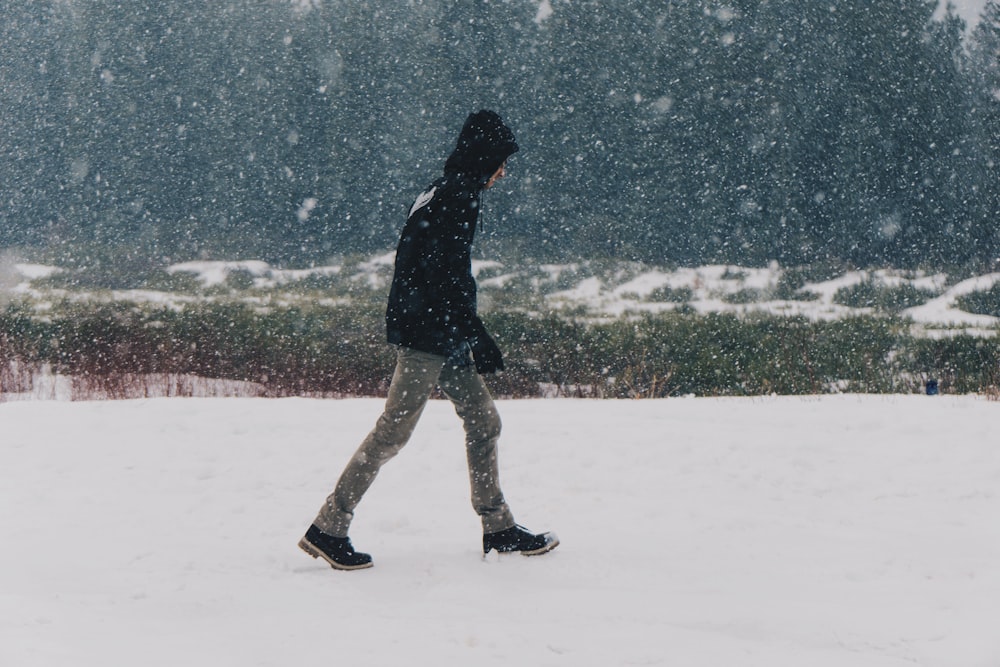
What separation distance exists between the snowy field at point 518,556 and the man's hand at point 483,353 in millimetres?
793

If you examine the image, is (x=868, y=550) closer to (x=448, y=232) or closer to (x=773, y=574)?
(x=773, y=574)

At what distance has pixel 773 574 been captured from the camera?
3645 millimetres

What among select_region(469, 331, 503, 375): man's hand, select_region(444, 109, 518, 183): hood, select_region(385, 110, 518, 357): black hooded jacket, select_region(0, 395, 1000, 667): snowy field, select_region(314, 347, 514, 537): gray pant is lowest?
select_region(0, 395, 1000, 667): snowy field

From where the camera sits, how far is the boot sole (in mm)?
3570

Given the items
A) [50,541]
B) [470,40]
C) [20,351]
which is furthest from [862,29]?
[50,541]

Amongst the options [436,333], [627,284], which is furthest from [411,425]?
[627,284]

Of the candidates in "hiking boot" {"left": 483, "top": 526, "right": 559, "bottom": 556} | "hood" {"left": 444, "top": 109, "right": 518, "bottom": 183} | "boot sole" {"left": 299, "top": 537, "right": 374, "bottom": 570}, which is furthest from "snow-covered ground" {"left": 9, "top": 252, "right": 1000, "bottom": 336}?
"boot sole" {"left": 299, "top": 537, "right": 374, "bottom": 570}

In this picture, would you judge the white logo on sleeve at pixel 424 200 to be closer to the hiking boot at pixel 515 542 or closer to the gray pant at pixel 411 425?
the gray pant at pixel 411 425

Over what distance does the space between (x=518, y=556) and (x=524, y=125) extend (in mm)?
38958

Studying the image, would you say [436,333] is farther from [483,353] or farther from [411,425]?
[411,425]


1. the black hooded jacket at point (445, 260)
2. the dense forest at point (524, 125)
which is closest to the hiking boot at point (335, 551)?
the black hooded jacket at point (445, 260)

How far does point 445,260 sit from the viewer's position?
361cm

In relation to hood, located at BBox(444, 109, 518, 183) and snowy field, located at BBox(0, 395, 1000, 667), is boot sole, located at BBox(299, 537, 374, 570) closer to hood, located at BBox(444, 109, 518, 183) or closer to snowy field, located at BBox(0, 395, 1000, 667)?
snowy field, located at BBox(0, 395, 1000, 667)

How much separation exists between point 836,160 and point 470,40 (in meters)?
17.0
